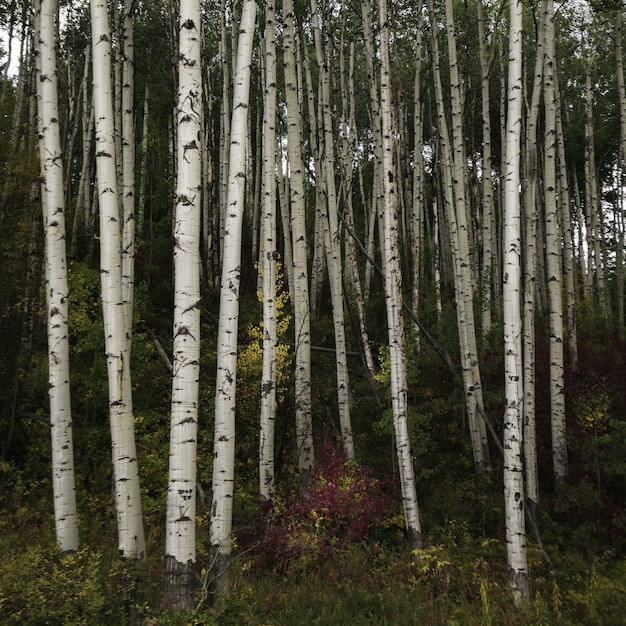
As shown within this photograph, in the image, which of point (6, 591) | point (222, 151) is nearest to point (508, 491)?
point (6, 591)

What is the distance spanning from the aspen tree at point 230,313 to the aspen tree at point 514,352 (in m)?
2.74

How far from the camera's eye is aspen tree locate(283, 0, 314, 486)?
7.13m

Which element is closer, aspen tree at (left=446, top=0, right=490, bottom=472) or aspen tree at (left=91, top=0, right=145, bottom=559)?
aspen tree at (left=91, top=0, right=145, bottom=559)

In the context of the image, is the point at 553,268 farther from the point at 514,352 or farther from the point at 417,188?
the point at 417,188

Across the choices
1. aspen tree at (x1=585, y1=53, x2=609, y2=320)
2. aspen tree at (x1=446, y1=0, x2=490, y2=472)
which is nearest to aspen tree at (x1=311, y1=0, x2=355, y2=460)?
aspen tree at (x1=446, y1=0, x2=490, y2=472)

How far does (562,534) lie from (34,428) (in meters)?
9.14

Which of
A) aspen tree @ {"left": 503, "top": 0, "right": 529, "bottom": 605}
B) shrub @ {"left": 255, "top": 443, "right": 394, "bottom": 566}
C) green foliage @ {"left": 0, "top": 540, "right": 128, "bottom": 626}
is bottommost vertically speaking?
shrub @ {"left": 255, "top": 443, "right": 394, "bottom": 566}

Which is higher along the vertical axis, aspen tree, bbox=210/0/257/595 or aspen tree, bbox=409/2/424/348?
aspen tree, bbox=409/2/424/348

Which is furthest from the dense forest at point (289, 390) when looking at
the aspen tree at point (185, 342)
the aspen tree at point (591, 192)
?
the aspen tree at point (591, 192)

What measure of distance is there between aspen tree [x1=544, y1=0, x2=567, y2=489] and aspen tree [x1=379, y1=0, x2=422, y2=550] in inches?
105

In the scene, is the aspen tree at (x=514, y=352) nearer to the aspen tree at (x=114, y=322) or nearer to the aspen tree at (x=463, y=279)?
the aspen tree at (x=463, y=279)

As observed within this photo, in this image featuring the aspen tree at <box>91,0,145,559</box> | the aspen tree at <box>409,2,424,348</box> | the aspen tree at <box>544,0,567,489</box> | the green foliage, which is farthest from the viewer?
the aspen tree at <box>409,2,424,348</box>

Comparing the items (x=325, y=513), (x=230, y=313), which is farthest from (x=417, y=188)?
(x=230, y=313)

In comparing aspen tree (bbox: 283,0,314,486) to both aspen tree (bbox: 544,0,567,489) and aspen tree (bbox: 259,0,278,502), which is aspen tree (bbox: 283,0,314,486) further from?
aspen tree (bbox: 544,0,567,489)
